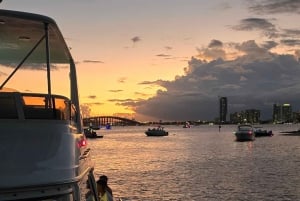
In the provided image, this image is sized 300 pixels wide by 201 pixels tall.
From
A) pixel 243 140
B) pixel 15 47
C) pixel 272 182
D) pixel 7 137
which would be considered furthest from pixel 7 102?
pixel 243 140

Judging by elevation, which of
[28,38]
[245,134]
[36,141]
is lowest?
[245,134]

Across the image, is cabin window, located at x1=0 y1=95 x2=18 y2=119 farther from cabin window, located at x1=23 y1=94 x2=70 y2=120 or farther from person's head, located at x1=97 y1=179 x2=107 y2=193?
person's head, located at x1=97 y1=179 x2=107 y2=193

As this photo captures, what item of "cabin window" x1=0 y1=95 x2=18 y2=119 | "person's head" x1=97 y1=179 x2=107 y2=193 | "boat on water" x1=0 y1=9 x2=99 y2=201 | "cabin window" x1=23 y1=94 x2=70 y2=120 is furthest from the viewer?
"person's head" x1=97 y1=179 x2=107 y2=193

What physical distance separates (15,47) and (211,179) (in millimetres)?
49885

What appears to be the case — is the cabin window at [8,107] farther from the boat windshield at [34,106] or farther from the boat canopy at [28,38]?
the boat canopy at [28,38]

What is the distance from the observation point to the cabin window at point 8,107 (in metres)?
5.56

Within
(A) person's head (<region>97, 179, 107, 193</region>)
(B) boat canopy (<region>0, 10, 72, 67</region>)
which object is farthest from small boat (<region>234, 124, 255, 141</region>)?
(B) boat canopy (<region>0, 10, 72, 67</region>)

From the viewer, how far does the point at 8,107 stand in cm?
572

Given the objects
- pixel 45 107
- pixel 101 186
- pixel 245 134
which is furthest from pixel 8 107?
pixel 245 134

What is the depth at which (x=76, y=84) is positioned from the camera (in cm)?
820

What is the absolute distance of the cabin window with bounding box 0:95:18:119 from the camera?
18.3 feet

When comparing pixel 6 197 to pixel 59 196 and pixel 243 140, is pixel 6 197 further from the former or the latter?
pixel 243 140

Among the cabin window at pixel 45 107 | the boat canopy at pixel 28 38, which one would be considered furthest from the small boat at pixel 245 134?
the cabin window at pixel 45 107

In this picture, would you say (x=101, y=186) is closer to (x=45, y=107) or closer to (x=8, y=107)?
(x=45, y=107)
